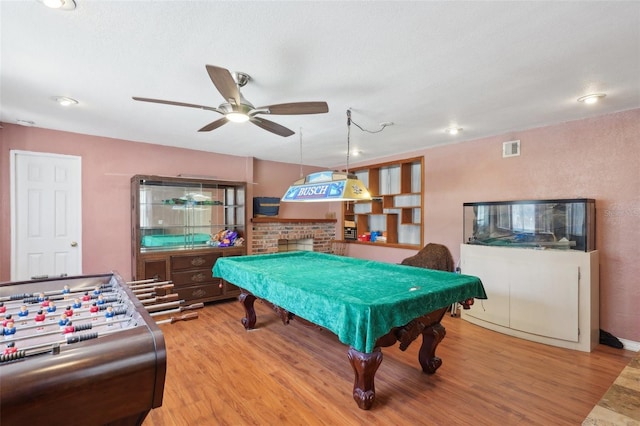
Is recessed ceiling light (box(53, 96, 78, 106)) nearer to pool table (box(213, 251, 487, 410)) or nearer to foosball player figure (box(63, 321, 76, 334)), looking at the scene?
pool table (box(213, 251, 487, 410))

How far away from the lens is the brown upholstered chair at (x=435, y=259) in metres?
4.09

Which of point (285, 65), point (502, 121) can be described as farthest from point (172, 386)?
point (502, 121)

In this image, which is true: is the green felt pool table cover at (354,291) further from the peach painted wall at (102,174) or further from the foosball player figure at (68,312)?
the peach painted wall at (102,174)

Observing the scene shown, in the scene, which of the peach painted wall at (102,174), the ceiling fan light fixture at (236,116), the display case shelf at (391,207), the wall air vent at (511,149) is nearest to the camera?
the ceiling fan light fixture at (236,116)

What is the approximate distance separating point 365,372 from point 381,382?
1.78 ft

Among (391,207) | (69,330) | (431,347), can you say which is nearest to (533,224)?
(431,347)

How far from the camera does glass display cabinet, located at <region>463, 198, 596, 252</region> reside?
3041 millimetres

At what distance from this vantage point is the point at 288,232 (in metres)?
5.63

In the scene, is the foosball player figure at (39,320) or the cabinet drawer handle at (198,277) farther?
the cabinet drawer handle at (198,277)

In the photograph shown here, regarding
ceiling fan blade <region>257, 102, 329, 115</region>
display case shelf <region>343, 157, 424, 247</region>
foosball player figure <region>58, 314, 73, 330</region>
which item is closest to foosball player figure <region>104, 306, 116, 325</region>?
foosball player figure <region>58, 314, 73, 330</region>

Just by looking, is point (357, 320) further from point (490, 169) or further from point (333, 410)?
point (490, 169)

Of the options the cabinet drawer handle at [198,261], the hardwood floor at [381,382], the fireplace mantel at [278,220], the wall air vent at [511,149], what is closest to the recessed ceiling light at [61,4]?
the hardwood floor at [381,382]

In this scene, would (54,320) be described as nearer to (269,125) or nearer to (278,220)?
(269,125)

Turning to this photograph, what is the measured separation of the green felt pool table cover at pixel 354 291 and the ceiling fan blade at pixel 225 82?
4.54 ft
